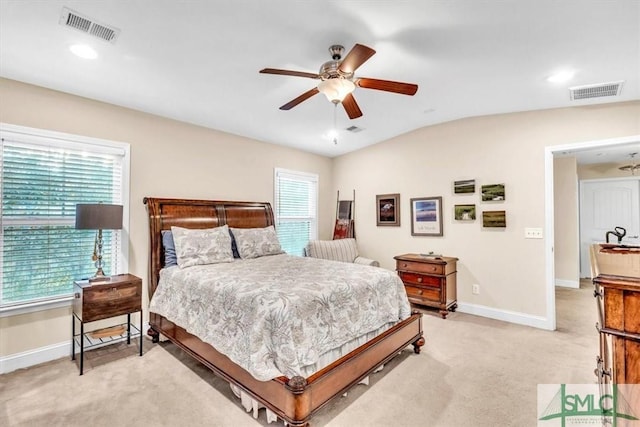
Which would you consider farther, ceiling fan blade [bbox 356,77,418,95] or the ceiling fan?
ceiling fan blade [bbox 356,77,418,95]

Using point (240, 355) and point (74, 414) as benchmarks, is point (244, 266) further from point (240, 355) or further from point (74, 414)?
point (74, 414)

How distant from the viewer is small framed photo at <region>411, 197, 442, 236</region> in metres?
4.66

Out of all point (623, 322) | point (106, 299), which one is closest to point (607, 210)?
point (623, 322)

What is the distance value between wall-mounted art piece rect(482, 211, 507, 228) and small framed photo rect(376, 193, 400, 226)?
1.34m

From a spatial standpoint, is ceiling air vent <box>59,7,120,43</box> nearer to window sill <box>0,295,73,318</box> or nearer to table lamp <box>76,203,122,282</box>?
table lamp <box>76,203,122,282</box>

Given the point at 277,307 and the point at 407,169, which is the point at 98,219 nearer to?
the point at 277,307

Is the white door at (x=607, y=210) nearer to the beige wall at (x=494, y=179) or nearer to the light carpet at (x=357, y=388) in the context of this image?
the beige wall at (x=494, y=179)

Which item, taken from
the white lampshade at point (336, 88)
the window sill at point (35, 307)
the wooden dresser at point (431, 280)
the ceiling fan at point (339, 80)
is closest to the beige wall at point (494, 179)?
the wooden dresser at point (431, 280)

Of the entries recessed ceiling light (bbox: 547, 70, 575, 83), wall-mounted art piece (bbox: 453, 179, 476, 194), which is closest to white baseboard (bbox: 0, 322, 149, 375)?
wall-mounted art piece (bbox: 453, 179, 476, 194)

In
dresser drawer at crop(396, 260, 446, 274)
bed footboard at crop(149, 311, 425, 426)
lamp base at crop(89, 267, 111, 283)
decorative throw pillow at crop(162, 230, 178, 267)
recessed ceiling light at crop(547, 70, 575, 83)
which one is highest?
recessed ceiling light at crop(547, 70, 575, 83)

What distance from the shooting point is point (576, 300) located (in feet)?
16.2

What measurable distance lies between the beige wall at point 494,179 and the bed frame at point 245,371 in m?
1.78

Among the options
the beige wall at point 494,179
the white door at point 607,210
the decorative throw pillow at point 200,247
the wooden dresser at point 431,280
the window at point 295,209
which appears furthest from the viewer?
the white door at point 607,210

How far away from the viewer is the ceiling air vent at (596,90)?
9.78ft
